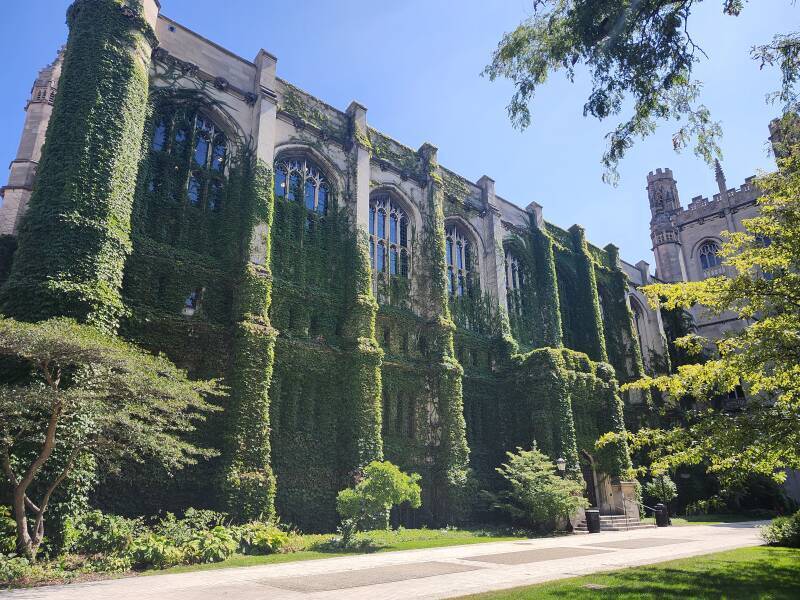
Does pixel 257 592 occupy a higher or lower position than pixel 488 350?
lower

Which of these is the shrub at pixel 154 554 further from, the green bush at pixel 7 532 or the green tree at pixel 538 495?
the green tree at pixel 538 495

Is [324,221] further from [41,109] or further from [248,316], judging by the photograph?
[41,109]

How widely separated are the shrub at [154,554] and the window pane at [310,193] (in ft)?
52.9

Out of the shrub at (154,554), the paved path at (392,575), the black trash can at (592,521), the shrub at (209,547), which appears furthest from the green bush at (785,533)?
the shrub at (154,554)

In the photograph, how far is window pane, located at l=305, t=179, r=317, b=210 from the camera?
25.3 meters

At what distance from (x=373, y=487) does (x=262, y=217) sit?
37.8 feet

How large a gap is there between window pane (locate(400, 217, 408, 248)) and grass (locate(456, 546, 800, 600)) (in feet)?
65.5

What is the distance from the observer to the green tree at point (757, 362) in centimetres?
921

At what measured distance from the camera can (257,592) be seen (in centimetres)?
898

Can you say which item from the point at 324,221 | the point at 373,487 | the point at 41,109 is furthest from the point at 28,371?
the point at 41,109

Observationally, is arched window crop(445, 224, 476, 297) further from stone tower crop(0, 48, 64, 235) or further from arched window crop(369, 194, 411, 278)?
stone tower crop(0, 48, 64, 235)

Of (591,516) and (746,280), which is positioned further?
(591,516)

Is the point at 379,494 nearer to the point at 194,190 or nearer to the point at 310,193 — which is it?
the point at 194,190

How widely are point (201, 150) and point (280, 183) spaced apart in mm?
3625
